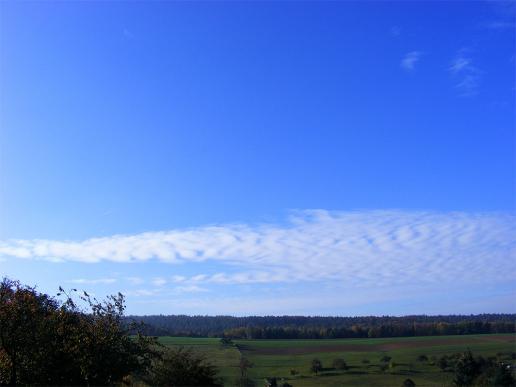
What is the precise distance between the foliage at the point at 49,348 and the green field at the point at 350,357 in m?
42.8

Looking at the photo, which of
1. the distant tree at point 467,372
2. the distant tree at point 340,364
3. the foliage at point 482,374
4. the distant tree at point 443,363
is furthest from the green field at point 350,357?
the foliage at point 482,374

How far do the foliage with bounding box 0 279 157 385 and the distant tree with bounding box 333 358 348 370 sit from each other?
228 feet

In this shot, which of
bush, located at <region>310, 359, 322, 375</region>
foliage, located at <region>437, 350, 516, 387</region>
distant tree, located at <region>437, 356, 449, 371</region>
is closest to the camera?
foliage, located at <region>437, 350, 516, 387</region>

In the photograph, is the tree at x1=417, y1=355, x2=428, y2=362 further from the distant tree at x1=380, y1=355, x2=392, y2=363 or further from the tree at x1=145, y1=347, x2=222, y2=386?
the tree at x1=145, y1=347, x2=222, y2=386

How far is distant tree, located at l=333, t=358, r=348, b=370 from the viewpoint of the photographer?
271ft

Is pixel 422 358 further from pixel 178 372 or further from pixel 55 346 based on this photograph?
pixel 55 346

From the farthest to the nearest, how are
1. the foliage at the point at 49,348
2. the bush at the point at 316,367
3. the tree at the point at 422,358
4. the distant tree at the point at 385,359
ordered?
the distant tree at the point at 385,359 → the tree at the point at 422,358 → the bush at the point at 316,367 → the foliage at the point at 49,348

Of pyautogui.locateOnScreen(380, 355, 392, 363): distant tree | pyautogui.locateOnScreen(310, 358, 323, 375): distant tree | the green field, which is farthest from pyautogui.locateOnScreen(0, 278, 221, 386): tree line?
pyautogui.locateOnScreen(380, 355, 392, 363): distant tree

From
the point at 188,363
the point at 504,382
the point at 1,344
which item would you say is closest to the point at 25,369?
the point at 1,344

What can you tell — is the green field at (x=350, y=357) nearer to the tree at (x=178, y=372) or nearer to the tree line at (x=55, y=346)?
the tree at (x=178, y=372)

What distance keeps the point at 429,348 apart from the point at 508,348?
13.9 metres

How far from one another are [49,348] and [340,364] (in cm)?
7257

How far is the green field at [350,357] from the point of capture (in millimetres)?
69375

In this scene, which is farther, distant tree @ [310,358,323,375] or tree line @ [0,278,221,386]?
distant tree @ [310,358,323,375]
